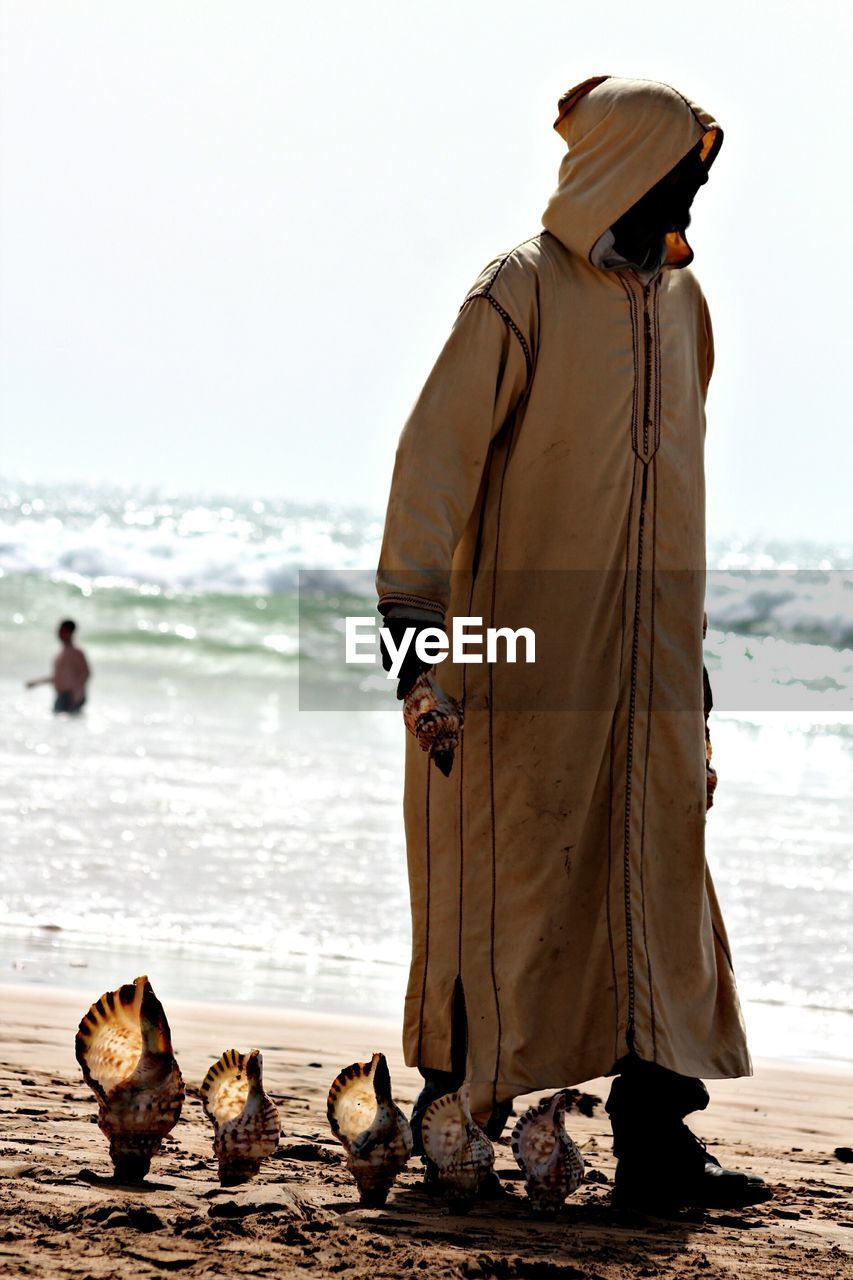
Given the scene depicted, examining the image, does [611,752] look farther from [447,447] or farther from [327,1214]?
[327,1214]

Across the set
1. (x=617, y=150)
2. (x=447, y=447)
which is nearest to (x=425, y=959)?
(x=447, y=447)

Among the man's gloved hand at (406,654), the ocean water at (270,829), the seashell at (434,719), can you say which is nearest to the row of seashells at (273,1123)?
the seashell at (434,719)

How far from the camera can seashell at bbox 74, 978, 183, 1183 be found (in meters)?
2.99

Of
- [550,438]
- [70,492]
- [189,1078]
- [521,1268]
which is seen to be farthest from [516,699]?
Answer: [70,492]

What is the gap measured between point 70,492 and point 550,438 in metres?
62.2

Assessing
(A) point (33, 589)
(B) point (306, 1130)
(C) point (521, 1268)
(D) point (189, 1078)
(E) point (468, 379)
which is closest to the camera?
(C) point (521, 1268)

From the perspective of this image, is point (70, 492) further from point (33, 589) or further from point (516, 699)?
point (516, 699)

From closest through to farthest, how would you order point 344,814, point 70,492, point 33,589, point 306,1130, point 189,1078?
point 306,1130, point 189,1078, point 344,814, point 33,589, point 70,492

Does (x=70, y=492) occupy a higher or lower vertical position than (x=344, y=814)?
higher

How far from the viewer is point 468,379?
3006 mm

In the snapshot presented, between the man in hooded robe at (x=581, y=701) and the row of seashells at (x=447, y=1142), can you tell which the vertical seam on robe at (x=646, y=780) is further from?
the row of seashells at (x=447, y=1142)

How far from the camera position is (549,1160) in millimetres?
3006

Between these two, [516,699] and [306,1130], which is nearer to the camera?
[516,699]

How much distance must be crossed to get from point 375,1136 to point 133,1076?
0.43 metres
